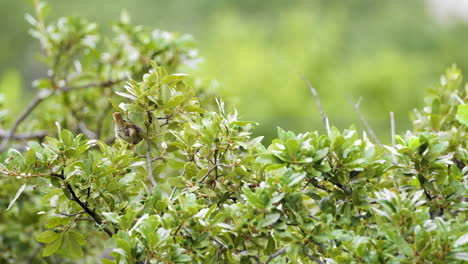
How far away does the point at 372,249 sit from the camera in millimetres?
1167

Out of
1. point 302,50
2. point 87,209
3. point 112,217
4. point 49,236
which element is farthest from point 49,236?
point 302,50

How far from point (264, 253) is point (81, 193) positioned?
452 mm

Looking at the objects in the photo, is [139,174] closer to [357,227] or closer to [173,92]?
[173,92]

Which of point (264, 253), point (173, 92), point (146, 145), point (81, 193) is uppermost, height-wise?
point (173, 92)

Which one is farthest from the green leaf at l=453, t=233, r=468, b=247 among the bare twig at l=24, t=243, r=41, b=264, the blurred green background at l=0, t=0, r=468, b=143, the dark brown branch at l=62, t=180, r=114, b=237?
the blurred green background at l=0, t=0, r=468, b=143

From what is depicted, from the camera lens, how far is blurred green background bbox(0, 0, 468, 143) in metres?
8.84

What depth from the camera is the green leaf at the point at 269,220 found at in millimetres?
1096

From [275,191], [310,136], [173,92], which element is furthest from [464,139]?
[173,92]

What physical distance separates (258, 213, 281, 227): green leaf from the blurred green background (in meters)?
5.35

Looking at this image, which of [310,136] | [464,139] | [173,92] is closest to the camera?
[310,136]

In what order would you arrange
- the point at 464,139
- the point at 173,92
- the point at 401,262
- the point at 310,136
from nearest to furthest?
the point at 401,262 < the point at 310,136 < the point at 173,92 < the point at 464,139

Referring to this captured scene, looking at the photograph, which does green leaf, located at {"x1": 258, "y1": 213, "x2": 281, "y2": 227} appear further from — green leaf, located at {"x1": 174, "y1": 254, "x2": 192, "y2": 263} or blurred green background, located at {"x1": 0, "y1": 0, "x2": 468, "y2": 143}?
blurred green background, located at {"x1": 0, "y1": 0, "x2": 468, "y2": 143}

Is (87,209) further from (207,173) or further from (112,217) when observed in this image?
(207,173)

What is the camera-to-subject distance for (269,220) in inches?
43.3
